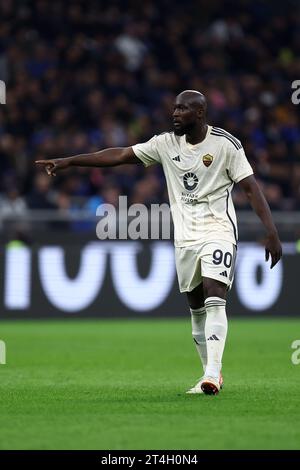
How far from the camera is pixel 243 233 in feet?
57.4

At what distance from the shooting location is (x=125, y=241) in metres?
16.8

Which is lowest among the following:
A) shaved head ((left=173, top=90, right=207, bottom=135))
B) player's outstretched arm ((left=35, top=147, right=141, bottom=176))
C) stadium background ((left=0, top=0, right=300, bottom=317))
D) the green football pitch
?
the green football pitch

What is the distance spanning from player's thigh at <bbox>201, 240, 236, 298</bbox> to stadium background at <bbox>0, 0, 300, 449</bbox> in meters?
0.77

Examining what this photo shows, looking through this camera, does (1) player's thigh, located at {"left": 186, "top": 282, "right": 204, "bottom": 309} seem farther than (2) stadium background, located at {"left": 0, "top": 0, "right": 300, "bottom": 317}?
No

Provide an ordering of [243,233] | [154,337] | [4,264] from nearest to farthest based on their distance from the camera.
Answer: [154,337] → [4,264] → [243,233]

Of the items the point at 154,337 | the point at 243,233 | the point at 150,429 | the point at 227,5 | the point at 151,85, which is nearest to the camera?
the point at 150,429

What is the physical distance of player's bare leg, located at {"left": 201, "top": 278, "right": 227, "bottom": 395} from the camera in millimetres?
7914

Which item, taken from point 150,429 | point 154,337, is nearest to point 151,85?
point 154,337

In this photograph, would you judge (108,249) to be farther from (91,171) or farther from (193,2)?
(193,2)

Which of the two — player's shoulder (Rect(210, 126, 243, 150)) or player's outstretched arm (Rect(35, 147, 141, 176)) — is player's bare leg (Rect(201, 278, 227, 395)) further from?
player's outstretched arm (Rect(35, 147, 141, 176))

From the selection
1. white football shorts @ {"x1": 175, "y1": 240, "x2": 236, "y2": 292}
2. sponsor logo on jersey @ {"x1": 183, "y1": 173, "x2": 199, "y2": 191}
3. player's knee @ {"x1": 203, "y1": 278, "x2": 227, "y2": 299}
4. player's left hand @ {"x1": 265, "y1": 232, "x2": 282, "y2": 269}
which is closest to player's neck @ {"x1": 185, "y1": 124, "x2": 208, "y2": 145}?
sponsor logo on jersey @ {"x1": 183, "y1": 173, "x2": 199, "y2": 191}

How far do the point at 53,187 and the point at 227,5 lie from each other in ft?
26.0

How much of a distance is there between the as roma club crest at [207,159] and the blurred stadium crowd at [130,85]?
29.5 ft
